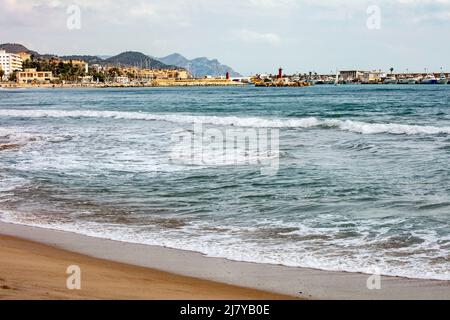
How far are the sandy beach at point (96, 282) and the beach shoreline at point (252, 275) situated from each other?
0.37 ft

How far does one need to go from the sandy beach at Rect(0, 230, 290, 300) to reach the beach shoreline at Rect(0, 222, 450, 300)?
0.11 meters

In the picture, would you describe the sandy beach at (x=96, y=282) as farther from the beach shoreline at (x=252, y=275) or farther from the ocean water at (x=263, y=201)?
the ocean water at (x=263, y=201)

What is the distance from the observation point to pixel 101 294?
4.92 meters

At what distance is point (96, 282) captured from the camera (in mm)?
5418

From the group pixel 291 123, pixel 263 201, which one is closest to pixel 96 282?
pixel 263 201

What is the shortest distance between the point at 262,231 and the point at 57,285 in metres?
3.55

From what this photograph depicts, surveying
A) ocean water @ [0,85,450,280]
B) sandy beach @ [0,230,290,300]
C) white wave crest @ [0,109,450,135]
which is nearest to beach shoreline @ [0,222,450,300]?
sandy beach @ [0,230,290,300]

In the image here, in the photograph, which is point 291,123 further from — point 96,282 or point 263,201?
point 96,282

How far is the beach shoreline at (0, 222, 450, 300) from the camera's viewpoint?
5.42 meters

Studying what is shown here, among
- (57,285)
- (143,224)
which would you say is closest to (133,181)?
(143,224)

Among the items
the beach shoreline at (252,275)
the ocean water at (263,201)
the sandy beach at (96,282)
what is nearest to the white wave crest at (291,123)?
the ocean water at (263,201)

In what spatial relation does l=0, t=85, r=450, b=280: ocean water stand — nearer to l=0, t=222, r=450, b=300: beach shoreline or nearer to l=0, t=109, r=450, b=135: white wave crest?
l=0, t=222, r=450, b=300: beach shoreline
